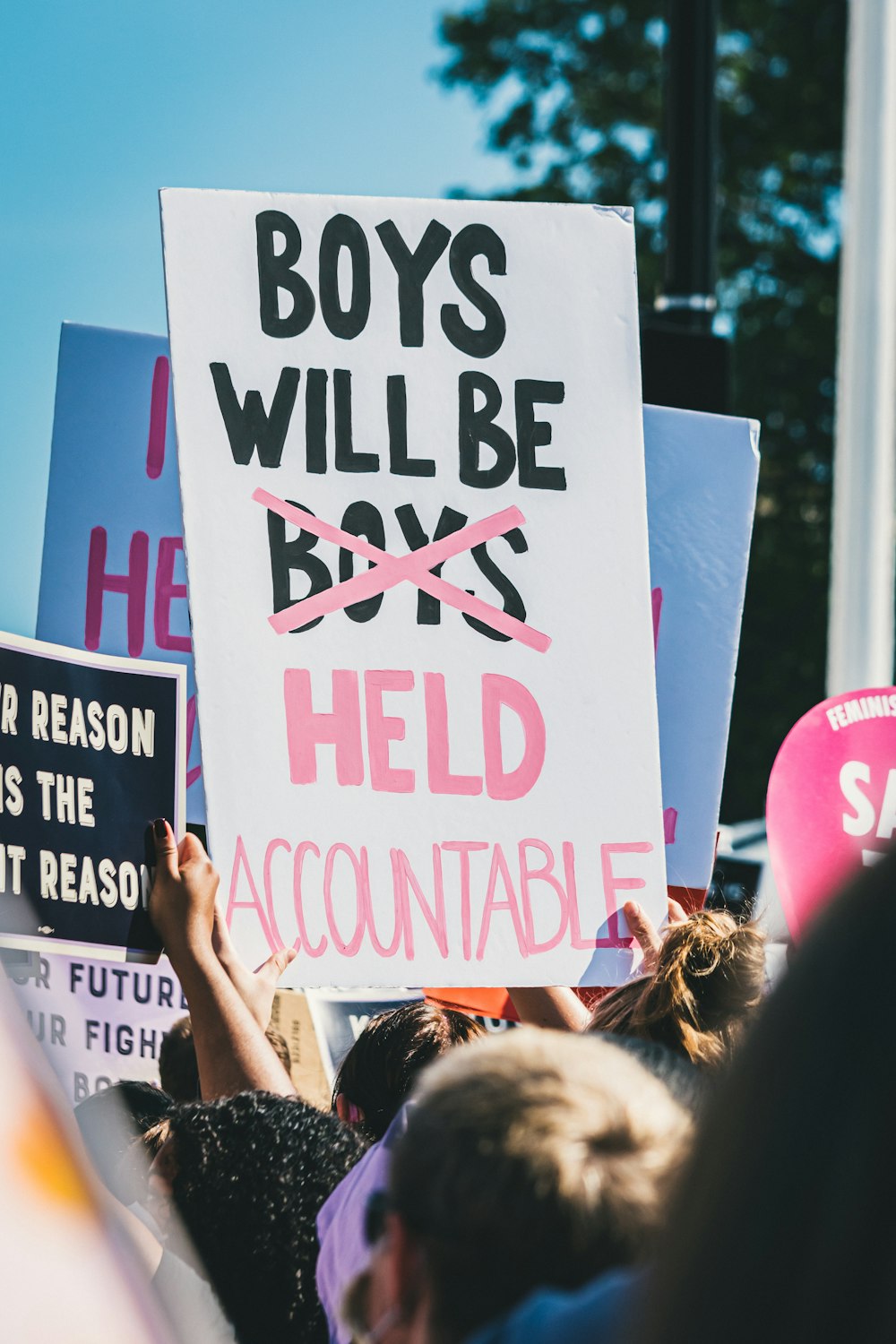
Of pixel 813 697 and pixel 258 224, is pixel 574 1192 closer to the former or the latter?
pixel 258 224

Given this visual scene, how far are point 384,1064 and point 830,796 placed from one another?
72 cm

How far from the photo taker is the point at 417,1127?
0.84 meters

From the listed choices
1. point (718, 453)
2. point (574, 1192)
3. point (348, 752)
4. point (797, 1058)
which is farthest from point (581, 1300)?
point (718, 453)

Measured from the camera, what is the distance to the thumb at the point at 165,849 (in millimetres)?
1774

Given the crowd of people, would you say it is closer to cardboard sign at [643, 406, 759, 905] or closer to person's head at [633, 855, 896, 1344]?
person's head at [633, 855, 896, 1344]

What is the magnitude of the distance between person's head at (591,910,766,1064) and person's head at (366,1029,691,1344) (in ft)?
2.01

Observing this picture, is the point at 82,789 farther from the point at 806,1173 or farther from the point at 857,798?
the point at 806,1173

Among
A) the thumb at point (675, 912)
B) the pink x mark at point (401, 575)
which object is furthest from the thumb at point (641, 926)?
the pink x mark at point (401, 575)

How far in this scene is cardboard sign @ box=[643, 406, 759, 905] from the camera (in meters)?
2.18

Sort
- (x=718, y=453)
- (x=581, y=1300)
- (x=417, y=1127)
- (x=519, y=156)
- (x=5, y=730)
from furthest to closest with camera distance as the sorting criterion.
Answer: (x=519, y=156) → (x=718, y=453) → (x=5, y=730) → (x=417, y=1127) → (x=581, y=1300)

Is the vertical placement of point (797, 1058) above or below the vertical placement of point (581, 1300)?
above

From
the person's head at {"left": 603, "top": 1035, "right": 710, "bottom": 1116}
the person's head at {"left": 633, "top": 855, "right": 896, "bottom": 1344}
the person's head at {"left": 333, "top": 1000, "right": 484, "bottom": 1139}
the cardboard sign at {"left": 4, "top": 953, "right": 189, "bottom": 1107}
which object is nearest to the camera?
the person's head at {"left": 633, "top": 855, "right": 896, "bottom": 1344}

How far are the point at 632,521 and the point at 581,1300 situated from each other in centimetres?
138

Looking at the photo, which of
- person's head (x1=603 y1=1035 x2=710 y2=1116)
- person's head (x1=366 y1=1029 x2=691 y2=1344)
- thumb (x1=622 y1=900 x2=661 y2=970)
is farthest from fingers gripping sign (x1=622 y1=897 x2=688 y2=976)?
person's head (x1=366 y1=1029 x2=691 y2=1344)
